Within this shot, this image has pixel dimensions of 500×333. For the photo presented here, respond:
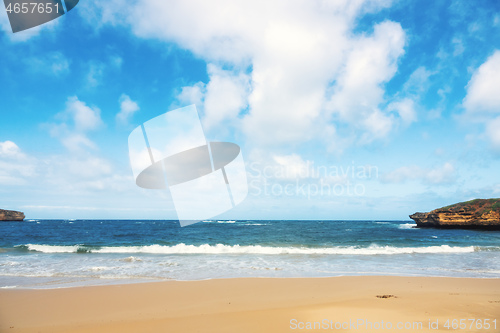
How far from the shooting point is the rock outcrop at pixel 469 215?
141 ft

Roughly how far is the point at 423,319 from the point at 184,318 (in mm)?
4741

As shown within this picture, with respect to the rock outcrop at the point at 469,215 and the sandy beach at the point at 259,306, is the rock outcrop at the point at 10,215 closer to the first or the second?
the sandy beach at the point at 259,306

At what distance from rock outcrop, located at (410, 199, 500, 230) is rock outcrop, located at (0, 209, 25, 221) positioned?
386 feet

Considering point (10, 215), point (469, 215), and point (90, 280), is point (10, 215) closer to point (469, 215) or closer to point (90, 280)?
point (90, 280)

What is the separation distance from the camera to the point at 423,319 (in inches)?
201

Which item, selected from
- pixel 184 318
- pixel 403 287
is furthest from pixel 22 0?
pixel 403 287

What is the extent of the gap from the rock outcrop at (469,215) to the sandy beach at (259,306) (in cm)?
4620

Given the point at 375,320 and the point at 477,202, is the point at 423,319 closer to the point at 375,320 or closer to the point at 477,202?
the point at 375,320

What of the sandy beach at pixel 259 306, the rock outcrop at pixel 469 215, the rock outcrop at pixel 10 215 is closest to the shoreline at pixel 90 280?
the sandy beach at pixel 259 306

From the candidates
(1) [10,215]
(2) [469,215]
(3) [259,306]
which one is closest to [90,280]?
(3) [259,306]

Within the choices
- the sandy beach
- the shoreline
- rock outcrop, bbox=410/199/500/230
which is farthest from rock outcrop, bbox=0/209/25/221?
rock outcrop, bbox=410/199/500/230

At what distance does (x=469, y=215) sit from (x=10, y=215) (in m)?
123

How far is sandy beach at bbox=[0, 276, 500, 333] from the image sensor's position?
497 centimetres

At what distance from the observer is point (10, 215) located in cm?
8631
